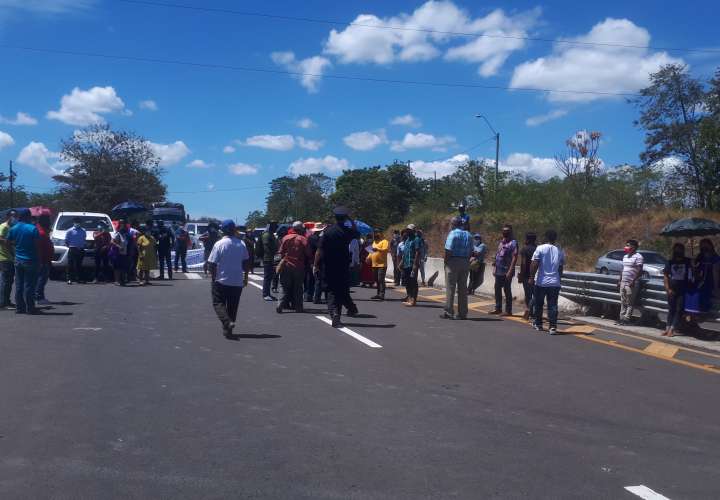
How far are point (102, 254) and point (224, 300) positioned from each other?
1026cm

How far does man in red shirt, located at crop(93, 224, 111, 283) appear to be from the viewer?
19.4 metres

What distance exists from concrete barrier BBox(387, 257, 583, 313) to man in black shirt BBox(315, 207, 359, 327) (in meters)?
5.39

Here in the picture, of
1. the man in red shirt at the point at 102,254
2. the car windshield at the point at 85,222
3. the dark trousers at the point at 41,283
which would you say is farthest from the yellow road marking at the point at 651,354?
the car windshield at the point at 85,222

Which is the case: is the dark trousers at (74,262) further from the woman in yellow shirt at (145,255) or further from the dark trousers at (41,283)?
the dark trousers at (41,283)

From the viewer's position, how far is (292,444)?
18.7 ft

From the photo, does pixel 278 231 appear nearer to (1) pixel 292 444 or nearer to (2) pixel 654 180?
(1) pixel 292 444

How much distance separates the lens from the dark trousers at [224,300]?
34.3 feet

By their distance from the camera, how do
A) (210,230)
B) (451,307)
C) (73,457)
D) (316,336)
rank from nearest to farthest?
(73,457), (316,336), (451,307), (210,230)

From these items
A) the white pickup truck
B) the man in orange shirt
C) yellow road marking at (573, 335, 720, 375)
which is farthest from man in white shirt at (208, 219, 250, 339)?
the white pickup truck

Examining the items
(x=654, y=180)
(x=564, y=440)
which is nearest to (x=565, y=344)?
(x=564, y=440)

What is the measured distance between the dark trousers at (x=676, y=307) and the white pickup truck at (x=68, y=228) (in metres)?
14.6

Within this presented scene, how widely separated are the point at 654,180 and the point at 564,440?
114ft

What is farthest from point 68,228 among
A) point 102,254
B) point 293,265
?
point 293,265

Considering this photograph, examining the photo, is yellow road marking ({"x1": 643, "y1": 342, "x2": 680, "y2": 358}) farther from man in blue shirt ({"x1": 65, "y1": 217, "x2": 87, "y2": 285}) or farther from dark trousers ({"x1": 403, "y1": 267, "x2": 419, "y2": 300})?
man in blue shirt ({"x1": 65, "y1": 217, "x2": 87, "y2": 285})
